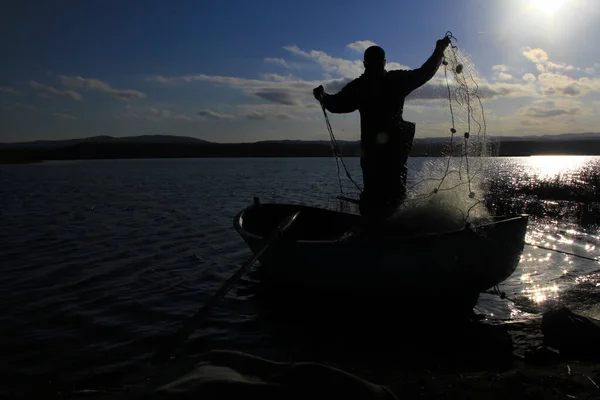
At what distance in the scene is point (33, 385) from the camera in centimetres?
582

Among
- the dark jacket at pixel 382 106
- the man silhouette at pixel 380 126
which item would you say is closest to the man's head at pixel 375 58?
the man silhouette at pixel 380 126

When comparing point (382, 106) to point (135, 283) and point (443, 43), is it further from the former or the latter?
point (135, 283)

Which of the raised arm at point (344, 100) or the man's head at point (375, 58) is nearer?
the man's head at point (375, 58)

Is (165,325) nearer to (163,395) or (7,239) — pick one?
(163,395)

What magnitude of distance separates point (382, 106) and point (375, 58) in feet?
2.89

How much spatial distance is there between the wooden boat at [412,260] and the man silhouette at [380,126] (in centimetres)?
82

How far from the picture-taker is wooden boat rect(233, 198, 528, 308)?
725 centimetres

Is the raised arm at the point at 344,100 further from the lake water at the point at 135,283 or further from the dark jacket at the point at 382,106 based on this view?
the lake water at the point at 135,283

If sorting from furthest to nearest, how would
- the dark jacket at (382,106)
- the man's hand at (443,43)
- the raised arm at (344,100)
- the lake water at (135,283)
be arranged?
the raised arm at (344,100) < the dark jacket at (382,106) < the man's hand at (443,43) < the lake water at (135,283)

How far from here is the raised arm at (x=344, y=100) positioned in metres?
8.72

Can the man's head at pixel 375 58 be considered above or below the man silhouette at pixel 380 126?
above

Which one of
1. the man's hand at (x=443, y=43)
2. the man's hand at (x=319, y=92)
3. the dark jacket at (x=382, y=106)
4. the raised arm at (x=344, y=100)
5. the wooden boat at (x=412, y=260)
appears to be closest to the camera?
the wooden boat at (x=412, y=260)

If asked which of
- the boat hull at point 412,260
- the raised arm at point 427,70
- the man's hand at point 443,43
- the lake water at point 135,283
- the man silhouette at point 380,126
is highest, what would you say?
the man's hand at point 443,43

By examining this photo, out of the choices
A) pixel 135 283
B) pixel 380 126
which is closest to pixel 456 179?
pixel 380 126
